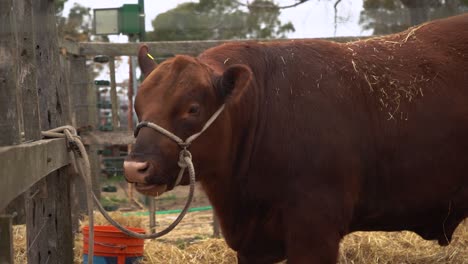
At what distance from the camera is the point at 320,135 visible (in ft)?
13.7

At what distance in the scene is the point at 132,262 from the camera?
17.9 ft

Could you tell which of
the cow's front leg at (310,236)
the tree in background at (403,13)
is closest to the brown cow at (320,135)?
the cow's front leg at (310,236)

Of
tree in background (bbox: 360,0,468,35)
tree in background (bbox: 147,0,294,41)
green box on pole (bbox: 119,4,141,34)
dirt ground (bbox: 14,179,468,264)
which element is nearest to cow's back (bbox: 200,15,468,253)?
dirt ground (bbox: 14,179,468,264)

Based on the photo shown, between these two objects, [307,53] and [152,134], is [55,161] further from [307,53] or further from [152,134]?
[307,53]

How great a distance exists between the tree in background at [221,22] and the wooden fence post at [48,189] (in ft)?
19.8

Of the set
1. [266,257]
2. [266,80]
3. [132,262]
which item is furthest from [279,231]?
[132,262]

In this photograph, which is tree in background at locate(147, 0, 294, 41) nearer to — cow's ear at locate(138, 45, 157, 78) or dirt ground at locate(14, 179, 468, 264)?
dirt ground at locate(14, 179, 468, 264)

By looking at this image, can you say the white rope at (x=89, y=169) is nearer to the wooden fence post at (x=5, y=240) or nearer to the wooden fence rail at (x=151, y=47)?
the wooden fence post at (x=5, y=240)

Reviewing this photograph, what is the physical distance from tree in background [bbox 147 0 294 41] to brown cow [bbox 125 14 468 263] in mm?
5936

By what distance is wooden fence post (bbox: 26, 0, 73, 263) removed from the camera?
4137 millimetres

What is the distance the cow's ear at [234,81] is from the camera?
12.6ft

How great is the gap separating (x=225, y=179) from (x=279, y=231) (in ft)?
1.51

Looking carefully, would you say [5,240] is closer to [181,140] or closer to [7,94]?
[7,94]

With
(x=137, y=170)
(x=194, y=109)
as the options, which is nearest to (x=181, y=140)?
(x=194, y=109)
